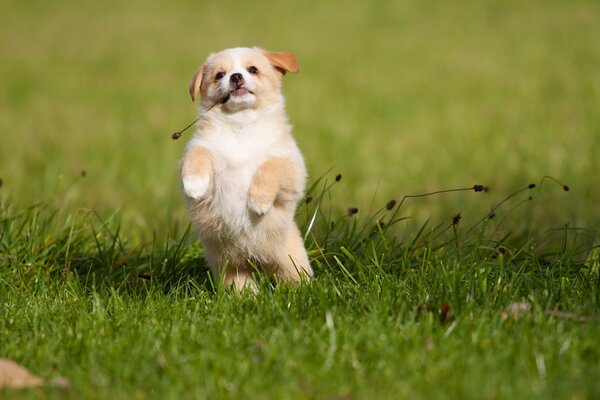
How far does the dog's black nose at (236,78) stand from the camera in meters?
3.71

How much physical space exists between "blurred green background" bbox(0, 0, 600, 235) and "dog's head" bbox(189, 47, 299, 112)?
1.66 m

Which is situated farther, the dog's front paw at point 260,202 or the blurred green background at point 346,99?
the blurred green background at point 346,99

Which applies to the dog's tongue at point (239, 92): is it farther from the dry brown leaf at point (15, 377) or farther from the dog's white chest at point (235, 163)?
the dry brown leaf at point (15, 377)

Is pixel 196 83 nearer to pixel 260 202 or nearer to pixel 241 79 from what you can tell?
pixel 241 79

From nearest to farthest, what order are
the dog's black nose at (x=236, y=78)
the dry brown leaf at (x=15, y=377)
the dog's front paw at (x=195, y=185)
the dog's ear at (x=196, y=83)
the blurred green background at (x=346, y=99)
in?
the dry brown leaf at (x=15, y=377), the dog's front paw at (x=195, y=185), the dog's black nose at (x=236, y=78), the dog's ear at (x=196, y=83), the blurred green background at (x=346, y=99)

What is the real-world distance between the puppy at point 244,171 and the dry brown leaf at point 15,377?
3.08 feet

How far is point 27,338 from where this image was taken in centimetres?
332

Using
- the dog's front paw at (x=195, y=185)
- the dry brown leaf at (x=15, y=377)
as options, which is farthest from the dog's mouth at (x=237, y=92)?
the dry brown leaf at (x=15, y=377)

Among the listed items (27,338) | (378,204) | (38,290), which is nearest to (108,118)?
(378,204)

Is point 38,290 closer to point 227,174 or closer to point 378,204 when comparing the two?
point 227,174

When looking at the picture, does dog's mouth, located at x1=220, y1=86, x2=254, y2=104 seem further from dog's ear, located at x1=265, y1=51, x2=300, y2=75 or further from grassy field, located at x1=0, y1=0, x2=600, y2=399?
grassy field, located at x1=0, y1=0, x2=600, y2=399

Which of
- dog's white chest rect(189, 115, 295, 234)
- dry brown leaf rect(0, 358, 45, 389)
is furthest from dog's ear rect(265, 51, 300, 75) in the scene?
dry brown leaf rect(0, 358, 45, 389)

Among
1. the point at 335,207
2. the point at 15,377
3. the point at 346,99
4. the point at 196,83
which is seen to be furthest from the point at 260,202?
the point at 346,99

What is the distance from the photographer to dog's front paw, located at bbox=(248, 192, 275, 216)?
349 centimetres
